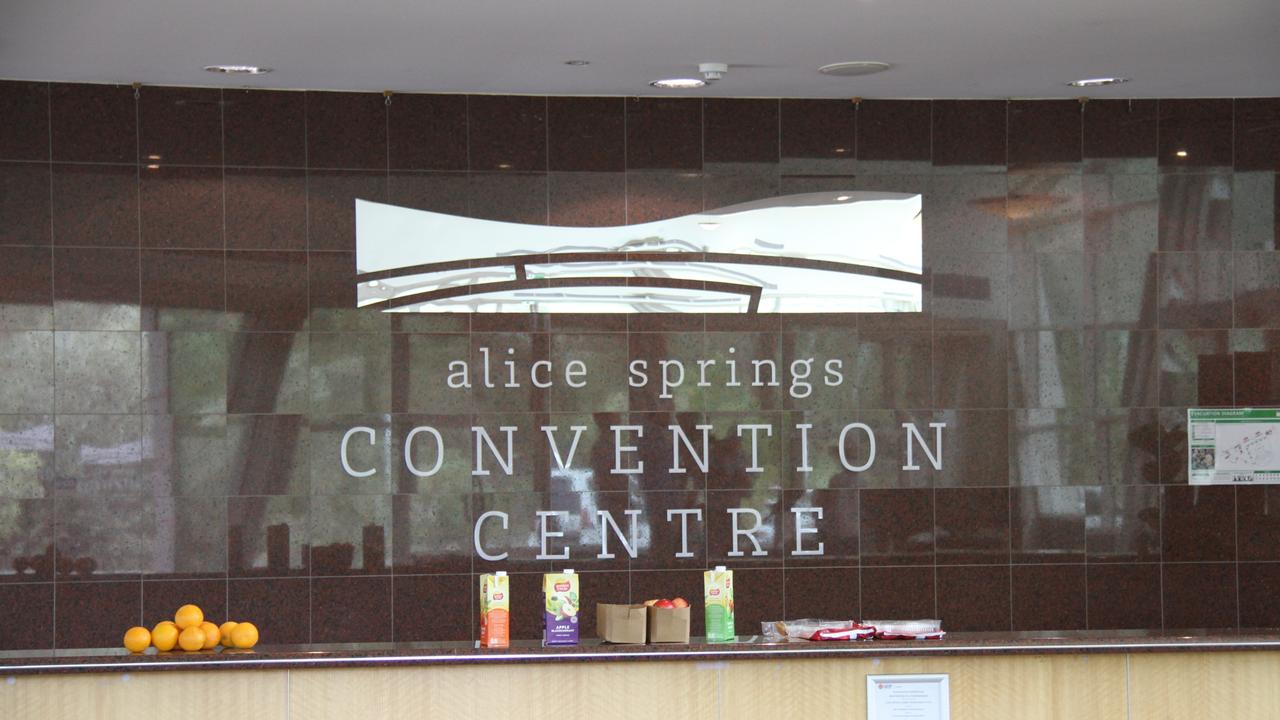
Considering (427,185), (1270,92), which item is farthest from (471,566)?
(1270,92)

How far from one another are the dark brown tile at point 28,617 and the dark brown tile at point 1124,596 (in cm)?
485

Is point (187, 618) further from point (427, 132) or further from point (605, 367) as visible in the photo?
point (427, 132)

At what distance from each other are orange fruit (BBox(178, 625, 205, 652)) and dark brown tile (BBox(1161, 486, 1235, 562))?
14.9 ft

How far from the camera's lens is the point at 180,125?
21.6 feet

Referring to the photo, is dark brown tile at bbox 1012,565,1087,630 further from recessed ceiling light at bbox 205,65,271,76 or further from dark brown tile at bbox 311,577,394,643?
recessed ceiling light at bbox 205,65,271,76

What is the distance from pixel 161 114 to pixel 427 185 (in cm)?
124

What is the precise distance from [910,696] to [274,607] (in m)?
3.11

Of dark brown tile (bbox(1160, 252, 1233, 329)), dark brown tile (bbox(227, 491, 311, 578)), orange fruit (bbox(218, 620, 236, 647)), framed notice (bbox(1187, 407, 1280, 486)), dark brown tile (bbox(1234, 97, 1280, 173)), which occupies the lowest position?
orange fruit (bbox(218, 620, 236, 647))

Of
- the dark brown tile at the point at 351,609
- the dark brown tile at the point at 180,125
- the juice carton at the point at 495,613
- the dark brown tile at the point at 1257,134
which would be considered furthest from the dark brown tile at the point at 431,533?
the dark brown tile at the point at 1257,134

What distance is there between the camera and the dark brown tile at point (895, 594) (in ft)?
22.6

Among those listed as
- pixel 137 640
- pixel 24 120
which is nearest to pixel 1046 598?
pixel 137 640

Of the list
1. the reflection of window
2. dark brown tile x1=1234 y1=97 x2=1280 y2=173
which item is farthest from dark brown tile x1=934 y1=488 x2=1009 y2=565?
dark brown tile x1=1234 y1=97 x2=1280 y2=173

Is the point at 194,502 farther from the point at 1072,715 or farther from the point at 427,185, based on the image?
the point at 1072,715

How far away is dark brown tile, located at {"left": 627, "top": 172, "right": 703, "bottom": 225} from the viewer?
6.84 m
